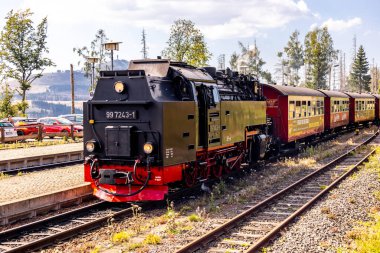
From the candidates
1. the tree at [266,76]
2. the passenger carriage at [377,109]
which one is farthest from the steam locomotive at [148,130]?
the tree at [266,76]

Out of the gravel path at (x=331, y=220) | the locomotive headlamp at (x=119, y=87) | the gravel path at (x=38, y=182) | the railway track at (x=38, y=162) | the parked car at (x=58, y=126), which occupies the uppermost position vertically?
the locomotive headlamp at (x=119, y=87)

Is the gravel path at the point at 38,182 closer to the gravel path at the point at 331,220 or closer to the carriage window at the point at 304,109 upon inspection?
the gravel path at the point at 331,220

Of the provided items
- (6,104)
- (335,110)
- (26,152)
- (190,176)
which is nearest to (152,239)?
(190,176)

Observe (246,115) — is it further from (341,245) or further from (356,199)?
(341,245)

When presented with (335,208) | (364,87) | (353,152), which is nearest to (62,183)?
(335,208)

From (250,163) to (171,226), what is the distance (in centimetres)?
806

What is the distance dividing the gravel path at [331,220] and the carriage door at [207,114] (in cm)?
320

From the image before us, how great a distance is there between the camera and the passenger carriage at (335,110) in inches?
1120

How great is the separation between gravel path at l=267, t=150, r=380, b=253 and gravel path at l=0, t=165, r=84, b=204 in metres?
6.72

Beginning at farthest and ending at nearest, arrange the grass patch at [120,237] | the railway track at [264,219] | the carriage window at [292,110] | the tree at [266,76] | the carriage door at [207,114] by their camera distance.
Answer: the tree at [266,76]
the carriage window at [292,110]
the carriage door at [207,114]
the grass patch at [120,237]
the railway track at [264,219]

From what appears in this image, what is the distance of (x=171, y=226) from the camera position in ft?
30.5

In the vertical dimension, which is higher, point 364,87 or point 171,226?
point 364,87

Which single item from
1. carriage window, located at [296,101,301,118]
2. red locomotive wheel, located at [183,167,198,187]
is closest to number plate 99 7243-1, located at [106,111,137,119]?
red locomotive wheel, located at [183,167,198,187]

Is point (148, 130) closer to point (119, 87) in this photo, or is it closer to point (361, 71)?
point (119, 87)
